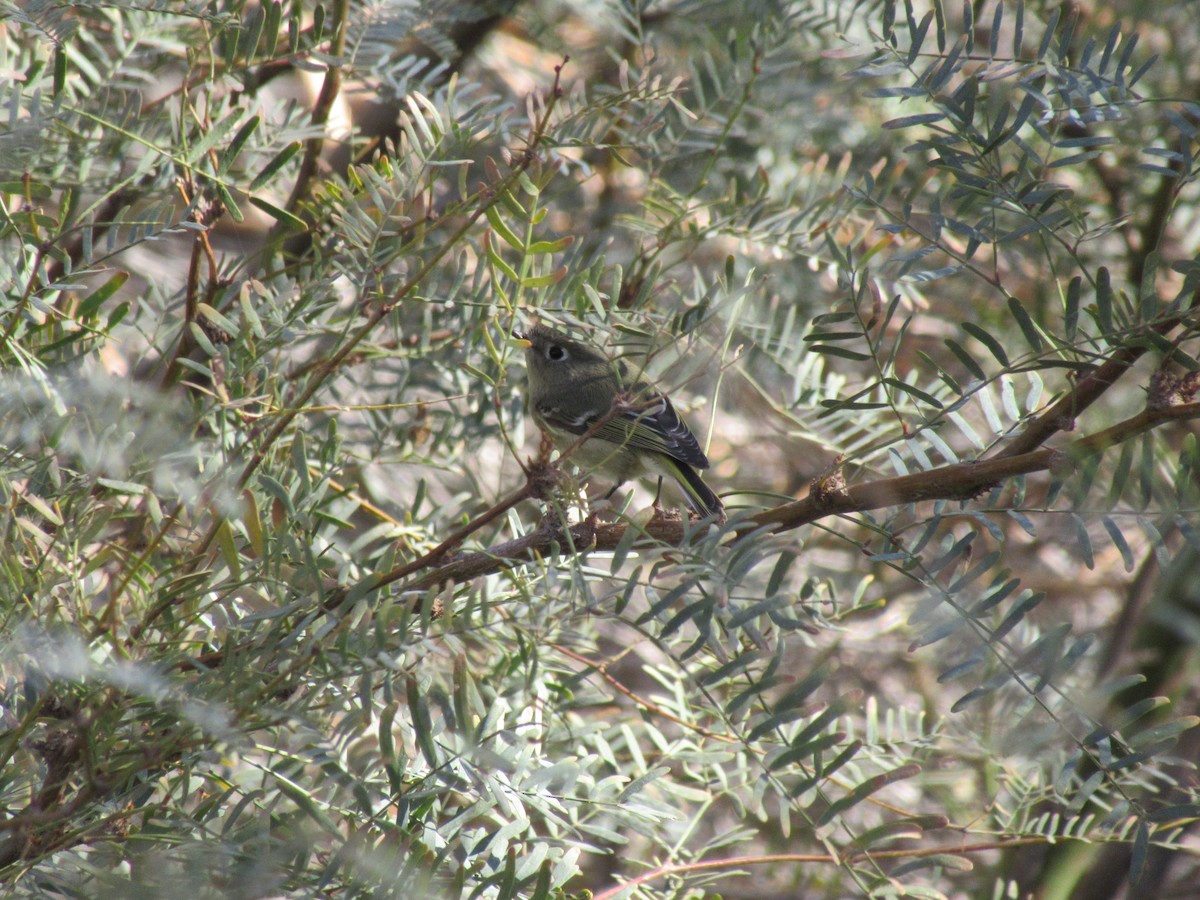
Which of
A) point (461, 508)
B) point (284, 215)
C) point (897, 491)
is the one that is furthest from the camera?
point (461, 508)

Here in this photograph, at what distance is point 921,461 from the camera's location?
1033 mm

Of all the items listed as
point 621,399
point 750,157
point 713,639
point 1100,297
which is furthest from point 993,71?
point 750,157

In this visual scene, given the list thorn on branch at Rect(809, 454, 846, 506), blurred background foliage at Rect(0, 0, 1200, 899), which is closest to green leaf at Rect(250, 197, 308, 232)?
blurred background foliage at Rect(0, 0, 1200, 899)

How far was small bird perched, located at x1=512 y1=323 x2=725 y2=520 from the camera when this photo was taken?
1938 millimetres

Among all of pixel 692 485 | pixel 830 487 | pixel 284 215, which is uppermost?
pixel 284 215

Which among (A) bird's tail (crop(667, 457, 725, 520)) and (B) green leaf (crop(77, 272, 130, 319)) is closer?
(B) green leaf (crop(77, 272, 130, 319))

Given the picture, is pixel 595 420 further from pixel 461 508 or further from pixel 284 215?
pixel 284 215

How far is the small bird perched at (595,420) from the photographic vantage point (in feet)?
6.36

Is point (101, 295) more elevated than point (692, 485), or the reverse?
point (101, 295)

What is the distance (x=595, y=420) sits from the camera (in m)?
2.02

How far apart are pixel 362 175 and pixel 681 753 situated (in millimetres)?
822

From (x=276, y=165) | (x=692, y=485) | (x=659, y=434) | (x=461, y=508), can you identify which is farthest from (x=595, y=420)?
(x=276, y=165)

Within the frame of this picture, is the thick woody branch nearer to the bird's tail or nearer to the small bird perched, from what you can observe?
the small bird perched

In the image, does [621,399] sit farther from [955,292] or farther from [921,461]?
[955,292]
